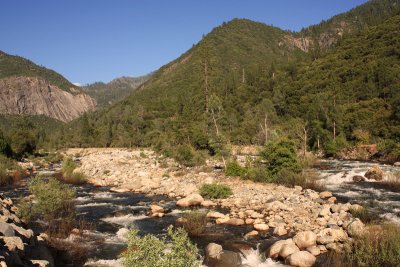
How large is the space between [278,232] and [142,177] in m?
20.5

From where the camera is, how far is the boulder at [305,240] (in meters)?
15.4

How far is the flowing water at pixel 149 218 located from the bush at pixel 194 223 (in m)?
0.36

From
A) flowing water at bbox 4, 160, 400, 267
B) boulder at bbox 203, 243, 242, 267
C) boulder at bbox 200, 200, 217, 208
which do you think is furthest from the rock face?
boulder at bbox 200, 200, 217, 208

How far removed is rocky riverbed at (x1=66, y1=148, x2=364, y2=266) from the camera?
50.4 ft

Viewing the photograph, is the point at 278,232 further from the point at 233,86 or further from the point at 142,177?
the point at 233,86

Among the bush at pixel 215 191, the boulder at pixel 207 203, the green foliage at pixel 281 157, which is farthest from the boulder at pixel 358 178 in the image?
the boulder at pixel 207 203

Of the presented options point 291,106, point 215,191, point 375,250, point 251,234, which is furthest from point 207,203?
point 291,106

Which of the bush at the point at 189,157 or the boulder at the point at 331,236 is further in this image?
the bush at the point at 189,157

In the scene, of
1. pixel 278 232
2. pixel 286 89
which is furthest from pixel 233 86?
pixel 278 232

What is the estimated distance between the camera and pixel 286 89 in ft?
318

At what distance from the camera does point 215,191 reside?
84.5 ft

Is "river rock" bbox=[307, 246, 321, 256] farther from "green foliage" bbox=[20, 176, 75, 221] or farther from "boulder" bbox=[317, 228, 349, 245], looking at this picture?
"green foliage" bbox=[20, 176, 75, 221]

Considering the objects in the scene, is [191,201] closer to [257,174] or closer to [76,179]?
[257,174]

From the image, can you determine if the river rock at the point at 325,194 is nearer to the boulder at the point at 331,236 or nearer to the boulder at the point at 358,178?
the boulder at the point at 358,178
